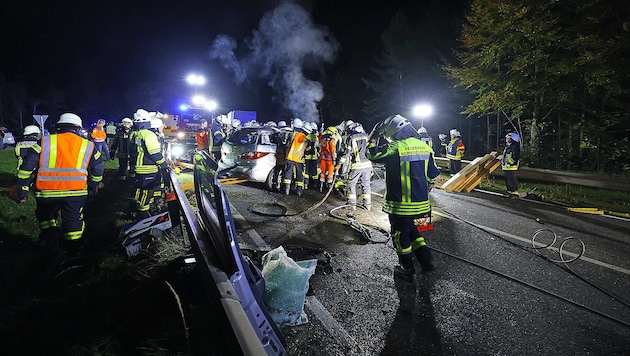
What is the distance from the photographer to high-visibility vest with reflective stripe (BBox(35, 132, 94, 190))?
3881mm

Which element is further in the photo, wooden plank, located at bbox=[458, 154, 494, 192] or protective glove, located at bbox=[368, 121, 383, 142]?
wooden plank, located at bbox=[458, 154, 494, 192]

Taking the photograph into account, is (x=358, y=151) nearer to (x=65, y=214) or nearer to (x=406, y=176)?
(x=406, y=176)

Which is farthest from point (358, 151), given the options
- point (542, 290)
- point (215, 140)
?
point (215, 140)

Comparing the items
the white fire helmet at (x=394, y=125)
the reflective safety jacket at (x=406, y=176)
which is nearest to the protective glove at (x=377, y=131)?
the white fire helmet at (x=394, y=125)

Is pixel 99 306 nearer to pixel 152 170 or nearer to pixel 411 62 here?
pixel 152 170

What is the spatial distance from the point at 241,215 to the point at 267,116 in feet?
131

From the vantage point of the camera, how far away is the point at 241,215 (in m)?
6.47

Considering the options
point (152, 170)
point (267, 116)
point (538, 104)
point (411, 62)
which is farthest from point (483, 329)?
point (267, 116)

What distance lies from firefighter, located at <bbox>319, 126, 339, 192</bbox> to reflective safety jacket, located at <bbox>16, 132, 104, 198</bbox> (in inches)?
203

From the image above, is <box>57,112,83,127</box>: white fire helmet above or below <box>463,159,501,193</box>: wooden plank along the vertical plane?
above

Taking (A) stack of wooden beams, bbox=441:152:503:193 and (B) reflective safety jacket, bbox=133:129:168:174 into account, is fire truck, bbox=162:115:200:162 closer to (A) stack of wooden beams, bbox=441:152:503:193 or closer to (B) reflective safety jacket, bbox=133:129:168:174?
(B) reflective safety jacket, bbox=133:129:168:174

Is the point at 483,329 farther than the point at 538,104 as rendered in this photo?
No

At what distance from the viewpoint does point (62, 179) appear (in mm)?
3949

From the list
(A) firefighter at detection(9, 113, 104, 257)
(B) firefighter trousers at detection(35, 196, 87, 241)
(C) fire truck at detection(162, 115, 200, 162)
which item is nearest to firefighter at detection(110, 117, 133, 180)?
(C) fire truck at detection(162, 115, 200, 162)
